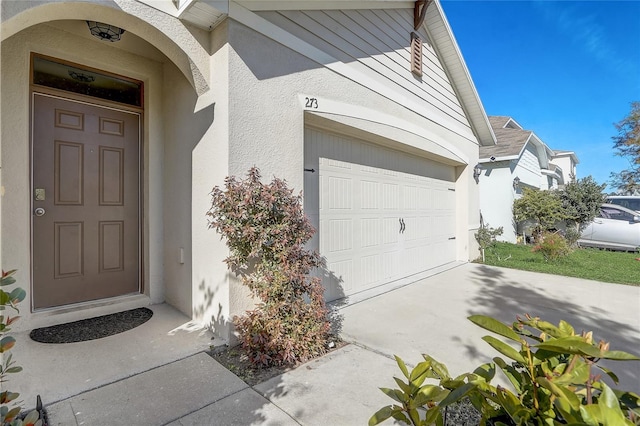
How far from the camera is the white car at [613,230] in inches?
376

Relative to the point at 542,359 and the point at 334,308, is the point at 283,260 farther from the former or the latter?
the point at 542,359

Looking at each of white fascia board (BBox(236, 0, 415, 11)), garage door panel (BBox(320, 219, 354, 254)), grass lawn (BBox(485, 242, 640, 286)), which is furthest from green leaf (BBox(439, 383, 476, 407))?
grass lawn (BBox(485, 242, 640, 286))

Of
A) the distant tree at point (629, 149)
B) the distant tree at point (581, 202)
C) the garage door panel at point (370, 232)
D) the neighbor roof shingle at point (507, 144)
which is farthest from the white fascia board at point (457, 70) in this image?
the distant tree at point (629, 149)

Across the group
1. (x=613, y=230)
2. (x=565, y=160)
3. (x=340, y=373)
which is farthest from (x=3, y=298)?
(x=565, y=160)

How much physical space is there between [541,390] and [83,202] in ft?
14.1

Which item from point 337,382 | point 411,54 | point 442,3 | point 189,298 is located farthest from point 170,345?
point 442,3

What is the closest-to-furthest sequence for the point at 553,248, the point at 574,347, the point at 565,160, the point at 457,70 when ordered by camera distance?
the point at 574,347 < the point at 457,70 < the point at 553,248 < the point at 565,160

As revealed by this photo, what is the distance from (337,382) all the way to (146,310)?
102 inches

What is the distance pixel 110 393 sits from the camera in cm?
215

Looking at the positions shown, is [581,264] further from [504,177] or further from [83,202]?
[83,202]

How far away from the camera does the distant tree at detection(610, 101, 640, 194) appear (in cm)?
1725

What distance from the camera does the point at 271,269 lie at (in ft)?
8.94

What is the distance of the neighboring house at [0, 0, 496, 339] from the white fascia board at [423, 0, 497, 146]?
1.54 metres

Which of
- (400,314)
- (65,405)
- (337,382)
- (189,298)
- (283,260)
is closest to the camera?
(65,405)
